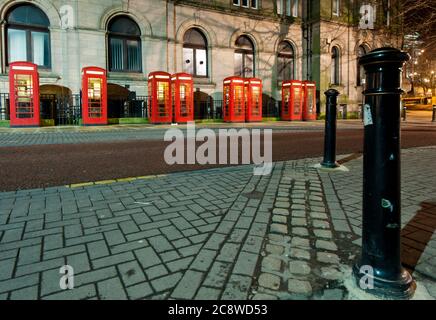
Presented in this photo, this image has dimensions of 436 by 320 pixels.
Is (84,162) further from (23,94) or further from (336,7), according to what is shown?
(336,7)

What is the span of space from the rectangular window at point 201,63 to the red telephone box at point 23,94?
34.6 ft

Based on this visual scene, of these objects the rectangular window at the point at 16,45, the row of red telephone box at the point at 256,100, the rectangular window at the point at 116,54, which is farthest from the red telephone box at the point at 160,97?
the rectangular window at the point at 16,45

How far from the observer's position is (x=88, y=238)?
259cm

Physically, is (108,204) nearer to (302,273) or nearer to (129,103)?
(302,273)

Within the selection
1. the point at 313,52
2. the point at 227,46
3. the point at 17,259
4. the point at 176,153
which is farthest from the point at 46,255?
the point at 313,52

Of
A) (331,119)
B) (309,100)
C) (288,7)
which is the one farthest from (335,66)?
(331,119)

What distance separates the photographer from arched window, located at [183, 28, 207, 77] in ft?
70.3

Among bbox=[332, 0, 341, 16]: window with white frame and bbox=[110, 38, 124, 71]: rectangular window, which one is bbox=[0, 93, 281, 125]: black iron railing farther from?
bbox=[332, 0, 341, 16]: window with white frame

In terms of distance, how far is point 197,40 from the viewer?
2181cm

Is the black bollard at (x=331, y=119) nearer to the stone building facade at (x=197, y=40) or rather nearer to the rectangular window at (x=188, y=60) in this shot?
the stone building facade at (x=197, y=40)

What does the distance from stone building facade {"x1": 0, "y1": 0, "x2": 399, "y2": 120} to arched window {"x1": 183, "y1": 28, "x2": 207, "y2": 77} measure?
0.07 meters

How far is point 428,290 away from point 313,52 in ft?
88.6

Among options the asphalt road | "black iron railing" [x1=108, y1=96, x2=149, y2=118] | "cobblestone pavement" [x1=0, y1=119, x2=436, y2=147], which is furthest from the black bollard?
"black iron railing" [x1=108, y1=96, x2=149, y2=118]

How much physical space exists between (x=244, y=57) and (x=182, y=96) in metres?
8.36
